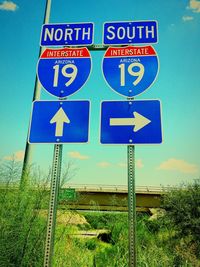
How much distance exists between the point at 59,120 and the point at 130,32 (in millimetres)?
1361

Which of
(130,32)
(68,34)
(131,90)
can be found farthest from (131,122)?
(68,34)

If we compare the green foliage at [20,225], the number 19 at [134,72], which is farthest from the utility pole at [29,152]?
the number 19 at [134,72]

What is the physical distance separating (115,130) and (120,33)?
127cm

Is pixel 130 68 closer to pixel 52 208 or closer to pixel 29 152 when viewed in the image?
pixel 52 208

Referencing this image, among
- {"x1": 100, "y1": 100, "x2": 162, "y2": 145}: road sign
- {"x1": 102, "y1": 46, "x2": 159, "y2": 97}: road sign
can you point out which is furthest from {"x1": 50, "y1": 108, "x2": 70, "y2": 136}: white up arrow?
{"x1": 102, "y1": 46, "x2": 159, "y2": 97}: road sign

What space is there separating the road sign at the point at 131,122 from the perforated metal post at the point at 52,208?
46 cm

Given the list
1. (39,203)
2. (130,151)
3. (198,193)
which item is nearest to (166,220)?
(198,193)

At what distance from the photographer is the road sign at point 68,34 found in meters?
3.11

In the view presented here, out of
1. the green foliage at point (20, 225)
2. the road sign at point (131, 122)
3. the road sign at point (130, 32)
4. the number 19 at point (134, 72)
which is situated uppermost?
the road sign at point (130, 32)

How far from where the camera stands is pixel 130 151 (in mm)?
2463

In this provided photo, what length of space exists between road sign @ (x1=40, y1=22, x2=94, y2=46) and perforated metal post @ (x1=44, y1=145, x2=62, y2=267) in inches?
53.3

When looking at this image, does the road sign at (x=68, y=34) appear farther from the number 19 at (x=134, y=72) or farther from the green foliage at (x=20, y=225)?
the green foliage at (x=20, y=225)

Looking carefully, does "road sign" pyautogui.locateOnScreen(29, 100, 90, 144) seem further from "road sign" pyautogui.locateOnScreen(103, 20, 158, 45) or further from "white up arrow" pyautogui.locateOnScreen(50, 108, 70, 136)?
"road sign" pyautogui.locateOnScreen(103, 20, 158, 45)

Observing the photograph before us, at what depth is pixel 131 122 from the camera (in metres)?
2.52
